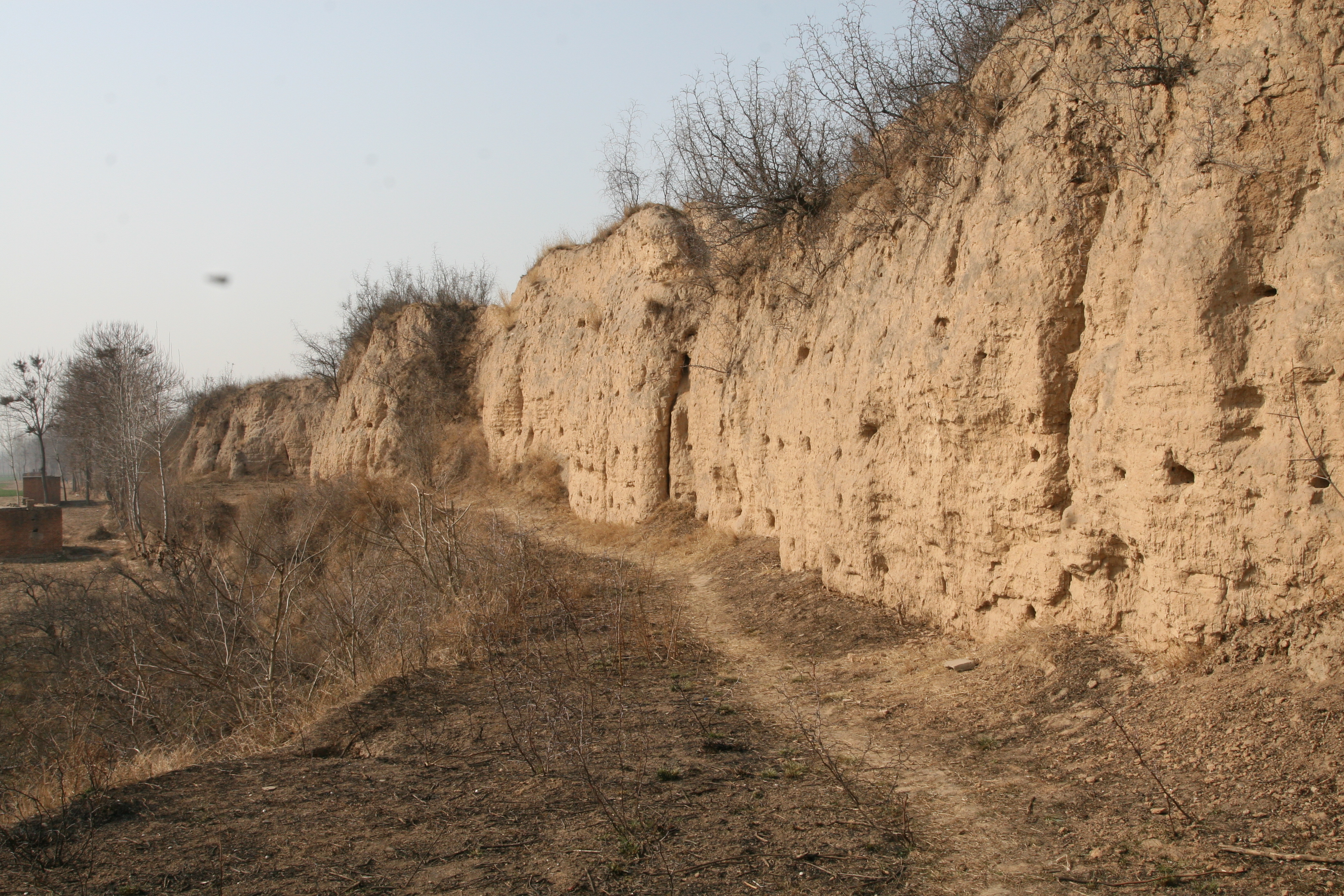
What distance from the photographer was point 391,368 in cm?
2241

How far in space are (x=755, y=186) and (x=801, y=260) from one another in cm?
127

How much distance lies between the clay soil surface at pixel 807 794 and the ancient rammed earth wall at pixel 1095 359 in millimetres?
560

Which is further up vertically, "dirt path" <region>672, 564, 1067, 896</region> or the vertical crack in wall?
the vertical crack in wall

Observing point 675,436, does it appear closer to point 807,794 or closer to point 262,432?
point 807,794

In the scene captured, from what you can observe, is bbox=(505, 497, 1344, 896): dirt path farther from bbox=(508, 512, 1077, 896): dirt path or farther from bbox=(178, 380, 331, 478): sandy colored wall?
bbox=(178, 380, 331, 478): sandy colored wall

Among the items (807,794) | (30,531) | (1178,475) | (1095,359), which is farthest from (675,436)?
(30,531)

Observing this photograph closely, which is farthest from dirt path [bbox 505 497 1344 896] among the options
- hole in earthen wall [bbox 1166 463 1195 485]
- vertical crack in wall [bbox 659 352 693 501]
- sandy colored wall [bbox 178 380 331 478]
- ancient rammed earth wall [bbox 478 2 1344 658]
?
sandy colored wall [bbox 178 380 331 478]

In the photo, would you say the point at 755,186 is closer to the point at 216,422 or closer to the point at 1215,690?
the point at 1215,690

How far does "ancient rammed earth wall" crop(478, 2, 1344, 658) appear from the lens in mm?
4551

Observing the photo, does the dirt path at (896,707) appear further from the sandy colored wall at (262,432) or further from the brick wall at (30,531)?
the sandy colored wall at (262,432)

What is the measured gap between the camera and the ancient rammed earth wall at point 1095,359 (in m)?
4.55

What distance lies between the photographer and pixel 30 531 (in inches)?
845

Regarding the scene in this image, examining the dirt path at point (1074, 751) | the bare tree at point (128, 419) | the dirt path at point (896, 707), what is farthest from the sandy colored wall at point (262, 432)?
the dirt path at point (1074, 751)

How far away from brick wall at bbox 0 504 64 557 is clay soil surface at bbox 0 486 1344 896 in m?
20.1
